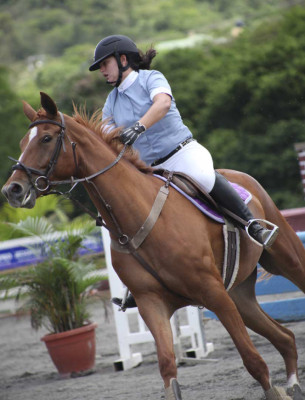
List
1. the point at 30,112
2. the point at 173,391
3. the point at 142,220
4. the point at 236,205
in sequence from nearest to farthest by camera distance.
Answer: the point at 173,391, the point at 30,112, the point at 142,220, the point at 236,205

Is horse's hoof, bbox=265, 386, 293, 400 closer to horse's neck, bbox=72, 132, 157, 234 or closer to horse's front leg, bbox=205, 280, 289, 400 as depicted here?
horse's front leg, bbox=205, 280, 289, 400

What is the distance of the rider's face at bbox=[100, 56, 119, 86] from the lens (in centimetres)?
550

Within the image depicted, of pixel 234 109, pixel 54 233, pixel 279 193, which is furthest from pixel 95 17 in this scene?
pixel 54 233

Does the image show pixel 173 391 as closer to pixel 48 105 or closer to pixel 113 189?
pixel 113 189

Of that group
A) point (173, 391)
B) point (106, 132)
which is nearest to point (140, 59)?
point (106, 132)

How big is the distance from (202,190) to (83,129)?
1.02m

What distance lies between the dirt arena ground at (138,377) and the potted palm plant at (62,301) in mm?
304

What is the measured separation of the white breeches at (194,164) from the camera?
5.58m

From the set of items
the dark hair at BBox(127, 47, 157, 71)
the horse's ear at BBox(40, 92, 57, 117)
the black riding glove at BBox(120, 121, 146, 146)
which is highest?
the dark hair at BBox(127, 47, 157, 71)

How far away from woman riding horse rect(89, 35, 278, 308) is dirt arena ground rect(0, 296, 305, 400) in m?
1.48

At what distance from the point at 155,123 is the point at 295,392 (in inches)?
91.4

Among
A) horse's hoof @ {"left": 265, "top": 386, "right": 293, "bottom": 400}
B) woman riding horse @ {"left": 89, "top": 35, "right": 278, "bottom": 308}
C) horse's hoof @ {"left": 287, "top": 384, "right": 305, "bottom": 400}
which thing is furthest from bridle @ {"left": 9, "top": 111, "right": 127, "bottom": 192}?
horse's hoof @ {"left": 287, "top": 384, "right": 305, "bottom": 400}

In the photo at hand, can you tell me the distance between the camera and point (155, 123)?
5.49 meters

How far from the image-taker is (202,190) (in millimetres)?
5531
